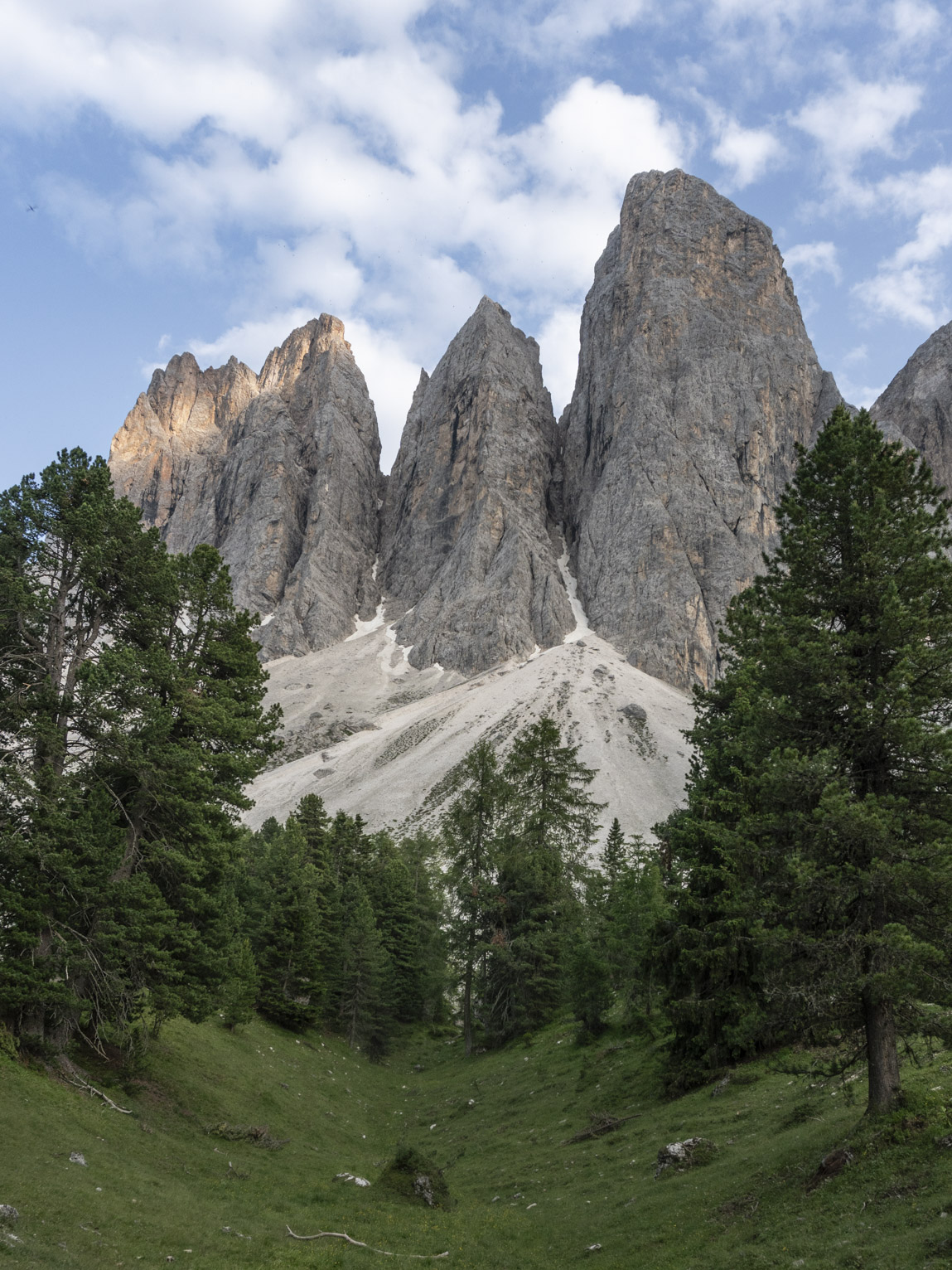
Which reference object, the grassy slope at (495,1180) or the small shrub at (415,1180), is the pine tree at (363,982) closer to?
the grassy slope at (495,1180)

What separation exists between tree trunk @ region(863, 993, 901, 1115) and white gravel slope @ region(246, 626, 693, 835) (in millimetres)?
84562

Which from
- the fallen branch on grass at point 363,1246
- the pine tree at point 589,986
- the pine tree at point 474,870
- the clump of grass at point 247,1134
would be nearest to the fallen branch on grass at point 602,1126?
the pine tree at point 589,986

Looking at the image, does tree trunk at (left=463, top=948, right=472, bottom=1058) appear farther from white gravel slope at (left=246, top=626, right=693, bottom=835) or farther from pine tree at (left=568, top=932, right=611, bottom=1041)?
white gravel slope at (left=246, top=626, right=693, bottom=835)

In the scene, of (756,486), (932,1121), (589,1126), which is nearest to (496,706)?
(756,486)

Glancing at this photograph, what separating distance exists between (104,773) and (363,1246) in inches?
517

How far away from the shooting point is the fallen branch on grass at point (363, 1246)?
13812mm

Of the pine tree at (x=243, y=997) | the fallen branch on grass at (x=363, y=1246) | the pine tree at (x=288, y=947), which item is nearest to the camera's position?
the fallen branch on grass at (x=363, y=1246)

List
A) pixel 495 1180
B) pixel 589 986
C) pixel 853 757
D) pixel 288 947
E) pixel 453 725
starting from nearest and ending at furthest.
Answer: pixel 853 757, pixel 495 1180, pixel 589 986, pixel 288 947, pixel 453 725

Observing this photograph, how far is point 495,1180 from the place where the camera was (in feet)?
68.0

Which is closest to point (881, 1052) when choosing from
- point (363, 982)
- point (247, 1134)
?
point (247, 1134)

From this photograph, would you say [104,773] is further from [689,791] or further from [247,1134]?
[689,791]

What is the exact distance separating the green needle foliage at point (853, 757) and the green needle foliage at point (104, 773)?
561 inches

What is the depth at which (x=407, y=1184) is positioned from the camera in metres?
17.6

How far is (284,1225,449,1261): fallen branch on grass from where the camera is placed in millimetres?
13812
